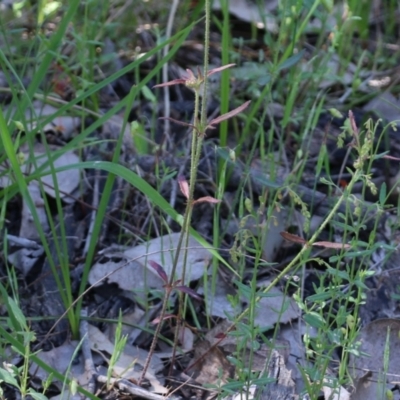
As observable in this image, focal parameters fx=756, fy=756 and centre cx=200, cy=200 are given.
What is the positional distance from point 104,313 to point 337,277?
0.87 meters

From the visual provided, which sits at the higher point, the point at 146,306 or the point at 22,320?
the point at 22,320

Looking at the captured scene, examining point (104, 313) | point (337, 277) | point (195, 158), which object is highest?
point (195, 158)

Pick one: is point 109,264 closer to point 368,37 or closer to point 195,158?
point 195,158

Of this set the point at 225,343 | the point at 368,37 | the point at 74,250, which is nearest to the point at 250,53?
the point at 368,37

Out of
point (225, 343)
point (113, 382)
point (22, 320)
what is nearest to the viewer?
point (22, 320)

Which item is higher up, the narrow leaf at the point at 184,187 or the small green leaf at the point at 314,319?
the narrow leaf at the point at 184,187

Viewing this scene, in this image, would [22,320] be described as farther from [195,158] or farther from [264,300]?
[264,300]

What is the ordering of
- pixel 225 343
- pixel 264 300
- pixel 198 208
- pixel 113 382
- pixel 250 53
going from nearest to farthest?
pixel 113 382
pixel 225 343
pixel 264 300
pixel 198 208
pixel 250 53

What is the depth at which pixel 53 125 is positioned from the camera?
304 cm

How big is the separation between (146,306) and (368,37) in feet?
7.25

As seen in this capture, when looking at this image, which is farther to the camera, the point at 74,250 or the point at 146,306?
the point at 74,250

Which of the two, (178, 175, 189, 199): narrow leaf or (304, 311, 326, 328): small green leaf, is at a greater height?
(178, 175, 189, 199): narrow leaf

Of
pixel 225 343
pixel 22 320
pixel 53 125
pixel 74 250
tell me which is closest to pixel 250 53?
pixel 53 125

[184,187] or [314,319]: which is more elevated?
[184,187]
